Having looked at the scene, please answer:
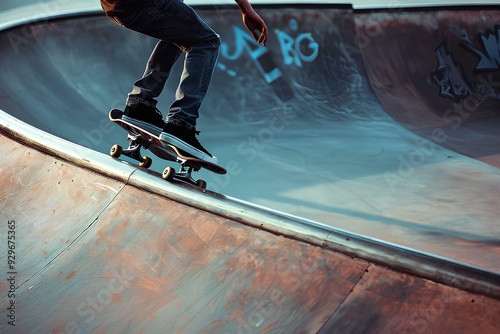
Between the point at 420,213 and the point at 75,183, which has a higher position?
the point at 75,183

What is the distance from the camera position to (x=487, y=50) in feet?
33.2

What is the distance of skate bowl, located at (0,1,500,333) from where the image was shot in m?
2.79

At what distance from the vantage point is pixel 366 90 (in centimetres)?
866

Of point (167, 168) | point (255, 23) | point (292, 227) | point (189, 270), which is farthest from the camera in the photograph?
point (167, 168)

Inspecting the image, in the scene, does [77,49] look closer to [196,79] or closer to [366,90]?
[366,90]

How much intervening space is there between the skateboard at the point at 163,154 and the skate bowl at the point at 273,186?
23cm

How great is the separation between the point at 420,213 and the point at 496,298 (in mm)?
2981

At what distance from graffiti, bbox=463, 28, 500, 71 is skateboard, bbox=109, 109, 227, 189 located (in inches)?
266

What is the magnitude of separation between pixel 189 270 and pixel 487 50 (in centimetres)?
823

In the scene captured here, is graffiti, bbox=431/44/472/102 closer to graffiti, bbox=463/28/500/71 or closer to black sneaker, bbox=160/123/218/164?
graffiti, bbox=463/28/500/71

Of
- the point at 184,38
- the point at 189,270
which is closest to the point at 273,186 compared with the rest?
the point at 184,38

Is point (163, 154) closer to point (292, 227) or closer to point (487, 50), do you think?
point (292, 227)

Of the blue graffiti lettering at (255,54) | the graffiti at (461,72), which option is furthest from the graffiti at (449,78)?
the blue graffiti lettering at (255,54)

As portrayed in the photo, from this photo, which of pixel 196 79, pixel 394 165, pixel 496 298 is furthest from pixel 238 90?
pixel 496 298
